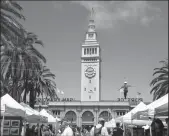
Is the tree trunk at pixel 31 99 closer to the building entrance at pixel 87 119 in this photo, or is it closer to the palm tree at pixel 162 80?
the palm tree at pixel 162 80

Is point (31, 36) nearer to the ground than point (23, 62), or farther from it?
farther from it

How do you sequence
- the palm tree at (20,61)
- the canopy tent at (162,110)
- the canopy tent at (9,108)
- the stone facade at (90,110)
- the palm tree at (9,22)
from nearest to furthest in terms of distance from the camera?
the canopy tent at (162,110) < the canopy tent at (9,108) < the palm tree at (9,22) < the palm tree at (20,61) < the stone facade at (90,110)

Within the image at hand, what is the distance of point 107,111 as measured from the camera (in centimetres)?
8844

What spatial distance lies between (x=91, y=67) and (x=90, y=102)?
13292 mm

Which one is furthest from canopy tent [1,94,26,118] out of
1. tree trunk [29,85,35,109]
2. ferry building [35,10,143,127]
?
ferry building [35,10,143,127]

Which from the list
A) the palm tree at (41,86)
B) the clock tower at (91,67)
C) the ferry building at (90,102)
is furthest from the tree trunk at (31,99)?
the clock tower at (91,67)

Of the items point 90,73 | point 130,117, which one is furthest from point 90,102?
point 130,117

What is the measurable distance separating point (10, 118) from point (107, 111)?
7477 cm

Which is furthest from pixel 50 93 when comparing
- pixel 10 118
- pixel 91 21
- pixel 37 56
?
pixel 91 21

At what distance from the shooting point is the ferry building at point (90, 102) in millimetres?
87938

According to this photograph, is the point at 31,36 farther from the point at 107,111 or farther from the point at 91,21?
the point at 91,21

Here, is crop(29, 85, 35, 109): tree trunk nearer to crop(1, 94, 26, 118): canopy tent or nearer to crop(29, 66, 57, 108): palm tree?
crop(29, 66, 57, 108): palm tree

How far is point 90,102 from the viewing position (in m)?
89.2

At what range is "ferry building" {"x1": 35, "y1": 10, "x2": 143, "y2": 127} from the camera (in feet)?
289
